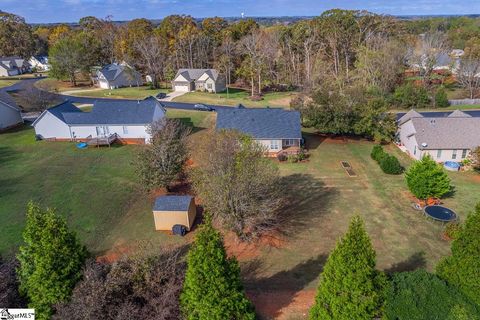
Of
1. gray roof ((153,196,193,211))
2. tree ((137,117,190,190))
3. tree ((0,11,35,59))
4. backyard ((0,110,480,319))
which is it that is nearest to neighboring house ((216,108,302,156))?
backyard ((0,110,480,319))

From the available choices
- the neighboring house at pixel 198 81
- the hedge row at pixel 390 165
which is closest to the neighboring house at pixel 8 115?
the neighboring house at pixel 198 81

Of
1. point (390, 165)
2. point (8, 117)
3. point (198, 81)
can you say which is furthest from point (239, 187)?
point (198, 81)

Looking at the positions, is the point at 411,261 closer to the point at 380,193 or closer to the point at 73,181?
the point at 380,193

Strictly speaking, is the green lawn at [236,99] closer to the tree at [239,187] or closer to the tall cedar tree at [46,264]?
the tree at [239,187]

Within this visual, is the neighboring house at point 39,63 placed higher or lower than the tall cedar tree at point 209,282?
higher

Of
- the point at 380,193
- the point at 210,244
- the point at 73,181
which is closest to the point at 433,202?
the point at 380,193

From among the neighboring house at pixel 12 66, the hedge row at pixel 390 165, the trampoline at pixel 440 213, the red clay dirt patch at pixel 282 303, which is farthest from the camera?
the neighboring house at pixel 12 66

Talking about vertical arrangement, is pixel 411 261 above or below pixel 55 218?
below
